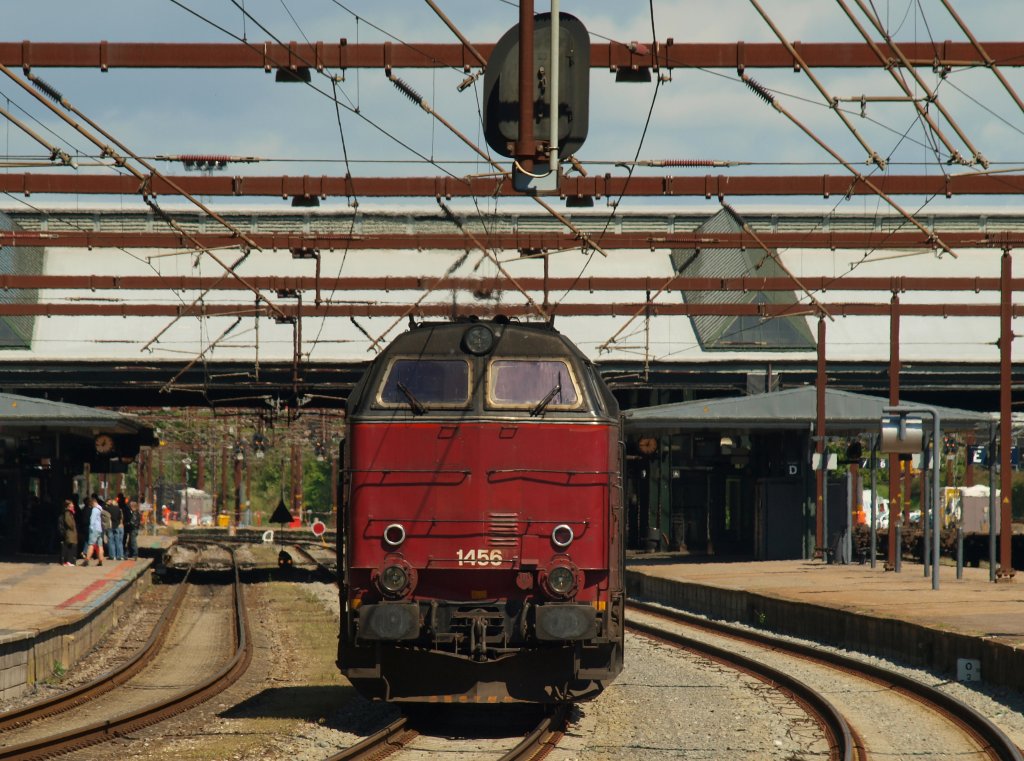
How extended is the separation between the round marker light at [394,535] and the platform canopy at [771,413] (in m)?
23.1

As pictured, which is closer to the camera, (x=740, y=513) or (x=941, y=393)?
(x=740, y=513)

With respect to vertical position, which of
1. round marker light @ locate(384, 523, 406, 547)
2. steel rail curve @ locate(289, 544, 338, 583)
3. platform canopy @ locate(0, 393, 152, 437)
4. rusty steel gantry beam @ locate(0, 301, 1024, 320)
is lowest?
steel rail curve @ locate(289, 544, 338, 583)

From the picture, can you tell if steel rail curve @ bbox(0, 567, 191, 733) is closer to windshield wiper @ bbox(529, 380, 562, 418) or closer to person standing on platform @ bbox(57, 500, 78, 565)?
windshield wiper @ bbox(529, 380, 562, 418)

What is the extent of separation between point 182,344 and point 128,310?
397 inches

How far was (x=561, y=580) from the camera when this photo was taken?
40.3ft

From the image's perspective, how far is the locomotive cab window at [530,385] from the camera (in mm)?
12820

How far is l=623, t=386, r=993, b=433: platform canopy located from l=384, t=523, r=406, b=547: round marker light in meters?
23.1

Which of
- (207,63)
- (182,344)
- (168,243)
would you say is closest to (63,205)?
(182,344)

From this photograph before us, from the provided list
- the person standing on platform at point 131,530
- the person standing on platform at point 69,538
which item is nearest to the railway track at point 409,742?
the person standing on platform at point 69,538

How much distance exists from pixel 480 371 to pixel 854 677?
24.7ft

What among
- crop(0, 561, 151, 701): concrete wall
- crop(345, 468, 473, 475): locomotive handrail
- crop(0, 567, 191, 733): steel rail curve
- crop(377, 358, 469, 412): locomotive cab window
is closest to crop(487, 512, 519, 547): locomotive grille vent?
crop(345, 468, 473, 475): locomotive handrail

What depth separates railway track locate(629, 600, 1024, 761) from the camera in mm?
12047

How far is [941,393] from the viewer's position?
53.8 metres

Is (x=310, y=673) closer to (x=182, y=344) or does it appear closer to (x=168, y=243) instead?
(x=168, y=243)
